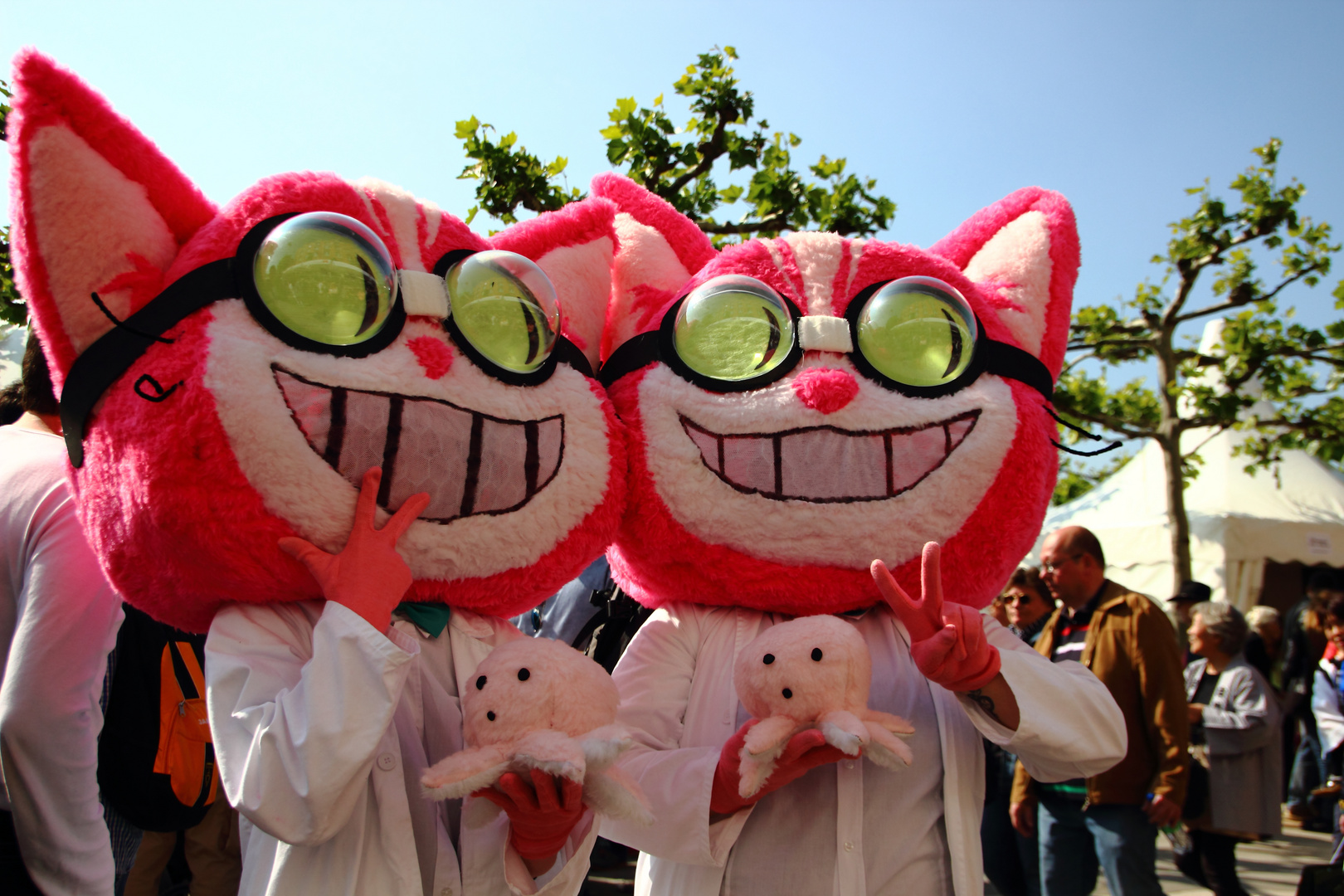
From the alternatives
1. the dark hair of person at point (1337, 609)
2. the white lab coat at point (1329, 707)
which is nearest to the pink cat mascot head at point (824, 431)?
the white lab coat at point (1329, 707)

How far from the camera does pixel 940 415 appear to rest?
6.37 ft

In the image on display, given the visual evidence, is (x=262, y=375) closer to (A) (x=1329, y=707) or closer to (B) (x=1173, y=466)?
(A) (x=1329, y=707)

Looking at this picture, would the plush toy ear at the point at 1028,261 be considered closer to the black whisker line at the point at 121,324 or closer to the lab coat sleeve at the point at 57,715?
the black whisker line at the point at 121,324

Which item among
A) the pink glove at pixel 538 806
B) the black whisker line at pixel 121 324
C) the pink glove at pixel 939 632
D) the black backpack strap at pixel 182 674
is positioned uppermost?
the black whisker line at pixel 121 324

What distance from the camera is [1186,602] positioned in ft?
23.8

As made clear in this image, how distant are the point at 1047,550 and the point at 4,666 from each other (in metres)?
3.86

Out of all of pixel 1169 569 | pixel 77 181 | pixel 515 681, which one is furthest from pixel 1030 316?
pixel 1169 569

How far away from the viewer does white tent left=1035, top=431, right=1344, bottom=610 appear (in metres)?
10.3

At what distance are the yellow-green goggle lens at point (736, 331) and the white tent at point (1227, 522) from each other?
31.3 ft

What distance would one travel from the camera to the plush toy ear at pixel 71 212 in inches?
61.7

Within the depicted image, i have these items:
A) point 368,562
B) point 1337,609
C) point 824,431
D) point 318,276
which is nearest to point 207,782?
point 368,562

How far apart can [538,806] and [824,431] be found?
0.89m

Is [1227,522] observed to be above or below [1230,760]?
above

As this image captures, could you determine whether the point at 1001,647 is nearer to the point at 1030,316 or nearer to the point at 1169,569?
the point at 1030,316
